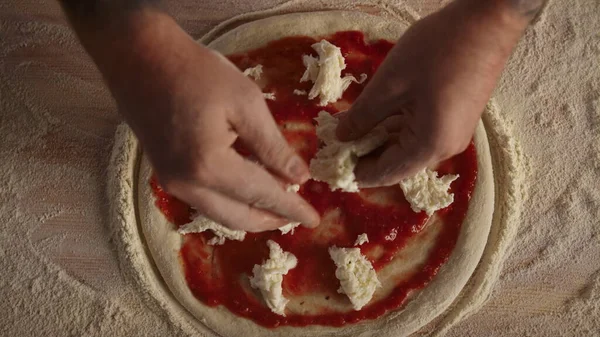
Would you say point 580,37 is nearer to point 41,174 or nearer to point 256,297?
point 256,297

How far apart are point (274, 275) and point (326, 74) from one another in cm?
72

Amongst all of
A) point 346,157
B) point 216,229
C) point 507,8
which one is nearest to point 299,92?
point 346,157

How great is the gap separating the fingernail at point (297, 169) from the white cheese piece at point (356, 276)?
576 millimetres

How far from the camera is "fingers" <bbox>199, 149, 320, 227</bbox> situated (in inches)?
46.6

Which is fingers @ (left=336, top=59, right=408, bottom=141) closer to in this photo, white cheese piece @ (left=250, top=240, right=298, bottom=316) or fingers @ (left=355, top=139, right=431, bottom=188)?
fingers @ (left=355, top=139, right=431, bottom=188)

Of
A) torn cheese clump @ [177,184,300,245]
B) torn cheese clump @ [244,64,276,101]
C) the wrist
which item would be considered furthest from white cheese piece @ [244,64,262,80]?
the wrist

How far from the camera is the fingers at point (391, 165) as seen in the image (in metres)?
1.33

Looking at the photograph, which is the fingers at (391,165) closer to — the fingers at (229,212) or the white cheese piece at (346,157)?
the white cheese piece at (346,157)

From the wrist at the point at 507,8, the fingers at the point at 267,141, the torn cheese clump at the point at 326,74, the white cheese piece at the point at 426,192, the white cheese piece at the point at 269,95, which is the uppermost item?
the wrist at the point at 507,8

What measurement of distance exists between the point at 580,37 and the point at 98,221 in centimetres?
195

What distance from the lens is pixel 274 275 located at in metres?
1.81

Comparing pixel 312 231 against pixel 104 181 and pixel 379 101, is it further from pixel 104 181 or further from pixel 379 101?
pixel 104 181

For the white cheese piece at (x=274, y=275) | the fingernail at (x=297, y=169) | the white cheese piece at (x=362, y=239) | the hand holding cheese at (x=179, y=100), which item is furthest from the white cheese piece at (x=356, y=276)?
the hand holding cheese at (x=179, y=100)

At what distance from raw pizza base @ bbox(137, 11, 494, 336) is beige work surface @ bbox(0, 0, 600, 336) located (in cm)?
14
